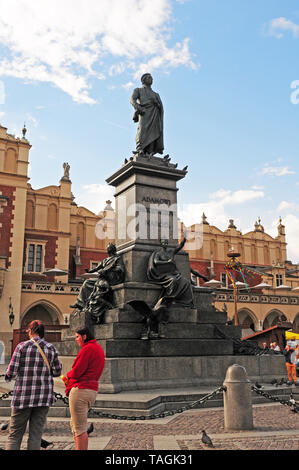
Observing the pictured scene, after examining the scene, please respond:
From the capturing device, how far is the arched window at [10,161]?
32.9m

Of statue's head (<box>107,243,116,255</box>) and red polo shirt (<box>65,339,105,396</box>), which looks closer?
red polo shirt (<box>65,339,105,396</box>)

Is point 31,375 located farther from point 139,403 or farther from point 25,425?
point 139,403

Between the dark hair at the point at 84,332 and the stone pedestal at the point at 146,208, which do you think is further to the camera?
the stone pedestal at the point at 146,208

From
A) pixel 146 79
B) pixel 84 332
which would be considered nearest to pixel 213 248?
pixel 146 79

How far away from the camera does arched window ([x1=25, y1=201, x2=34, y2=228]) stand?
117ft

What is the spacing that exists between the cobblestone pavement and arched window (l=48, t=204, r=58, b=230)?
1210 inches

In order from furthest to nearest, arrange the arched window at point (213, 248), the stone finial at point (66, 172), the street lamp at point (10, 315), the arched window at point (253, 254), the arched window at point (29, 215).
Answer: the arched window at point (253, 254) < the arched window at point (213, 248) < the stone finial at point (66, 172) < the arched window at point (29, 215) < the street lamp at point (10, 315)

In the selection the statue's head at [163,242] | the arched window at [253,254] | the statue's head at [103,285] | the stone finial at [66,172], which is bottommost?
the statue's head at [103,285]

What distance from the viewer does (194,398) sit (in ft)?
24.1

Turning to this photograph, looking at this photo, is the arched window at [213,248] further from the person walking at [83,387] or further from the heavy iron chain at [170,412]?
the person walking at [83,387]

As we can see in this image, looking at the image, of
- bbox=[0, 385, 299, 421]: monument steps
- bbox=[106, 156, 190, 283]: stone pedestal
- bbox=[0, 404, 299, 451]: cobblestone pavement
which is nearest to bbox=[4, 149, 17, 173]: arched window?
bbox=[106, 156, 190, 283]: stone pedestal

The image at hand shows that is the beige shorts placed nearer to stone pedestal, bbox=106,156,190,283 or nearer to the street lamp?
stone pedestal, bbox=106,156,190,283

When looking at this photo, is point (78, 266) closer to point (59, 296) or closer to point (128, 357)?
point (59, 296)

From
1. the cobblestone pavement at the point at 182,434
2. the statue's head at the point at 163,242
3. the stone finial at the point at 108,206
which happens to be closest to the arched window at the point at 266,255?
the stone finial at the point at 108,206
